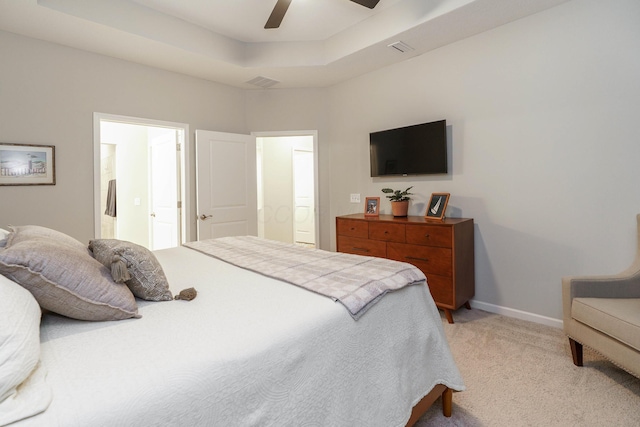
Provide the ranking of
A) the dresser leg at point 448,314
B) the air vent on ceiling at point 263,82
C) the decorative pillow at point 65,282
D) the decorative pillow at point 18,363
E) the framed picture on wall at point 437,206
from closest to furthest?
the decorative pillow at point 18,363
the decorative pillow at point 65,282
the dresser leg at point 448,314
the framed picture on wall at point 437,206
the air vent on ceiling at point 263,82

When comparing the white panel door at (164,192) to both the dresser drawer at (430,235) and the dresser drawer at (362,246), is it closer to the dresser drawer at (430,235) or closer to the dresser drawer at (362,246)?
the dresser drawer at (362,246)

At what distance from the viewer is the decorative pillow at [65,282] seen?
3.14 ft

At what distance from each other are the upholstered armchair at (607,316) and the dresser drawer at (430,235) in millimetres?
890

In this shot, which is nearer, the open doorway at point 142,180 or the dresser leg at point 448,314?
the dresser leg at point 448,314

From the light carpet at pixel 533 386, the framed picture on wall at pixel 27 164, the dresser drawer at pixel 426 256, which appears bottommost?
the light carpet at pixel 533 386

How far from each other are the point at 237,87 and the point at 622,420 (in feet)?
15.7

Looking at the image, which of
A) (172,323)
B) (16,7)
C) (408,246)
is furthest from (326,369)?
(16,7)

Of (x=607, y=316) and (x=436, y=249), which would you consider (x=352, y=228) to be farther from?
(x=607, y=316)

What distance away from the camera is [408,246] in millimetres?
3152

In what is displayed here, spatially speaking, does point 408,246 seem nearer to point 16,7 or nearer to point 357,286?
point 357,286

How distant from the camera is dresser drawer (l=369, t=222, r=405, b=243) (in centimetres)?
322

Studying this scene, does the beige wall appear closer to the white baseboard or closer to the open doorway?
the white baseboard

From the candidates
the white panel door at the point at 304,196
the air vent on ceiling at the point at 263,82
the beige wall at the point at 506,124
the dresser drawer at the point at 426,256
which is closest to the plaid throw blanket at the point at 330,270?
the dresser drawer at the point at 426,256

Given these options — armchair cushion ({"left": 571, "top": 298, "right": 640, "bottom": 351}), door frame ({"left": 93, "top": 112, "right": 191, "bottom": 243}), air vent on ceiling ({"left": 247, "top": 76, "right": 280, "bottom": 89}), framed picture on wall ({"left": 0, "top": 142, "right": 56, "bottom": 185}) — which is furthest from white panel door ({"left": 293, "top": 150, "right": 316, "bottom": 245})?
armchair cushion ({"left": 571, "top": 298, "right": 640, "bottom": 351})
